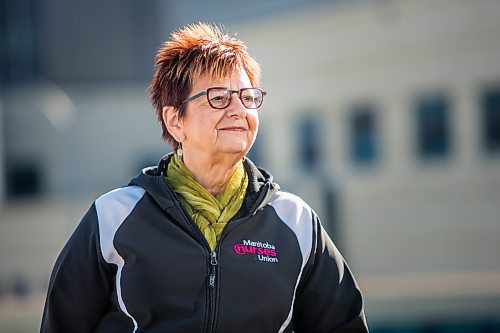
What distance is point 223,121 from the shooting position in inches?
128

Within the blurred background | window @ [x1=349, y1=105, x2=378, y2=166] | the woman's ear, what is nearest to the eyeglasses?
the woman's ear

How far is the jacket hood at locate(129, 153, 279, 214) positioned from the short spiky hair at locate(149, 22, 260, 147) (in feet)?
0.72

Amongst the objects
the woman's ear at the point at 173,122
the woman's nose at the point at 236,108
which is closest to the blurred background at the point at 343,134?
the woman's ear at the point at 173,122

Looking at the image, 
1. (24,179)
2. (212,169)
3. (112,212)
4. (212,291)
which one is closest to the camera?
(212,291)

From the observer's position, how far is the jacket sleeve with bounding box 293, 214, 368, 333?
331cm

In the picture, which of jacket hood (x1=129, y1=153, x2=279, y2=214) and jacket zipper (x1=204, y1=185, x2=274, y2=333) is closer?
jacket zipper (x1=204, y1=185, x2=274, y2=333)

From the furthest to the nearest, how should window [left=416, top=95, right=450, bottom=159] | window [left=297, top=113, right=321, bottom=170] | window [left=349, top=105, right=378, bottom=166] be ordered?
1. window [left=297, top=113, right=321, bottom=170]
2. window [left=349, top=105, right=378, bottom=166]
3. window [left=416, top=95, right=450, bottom=159]

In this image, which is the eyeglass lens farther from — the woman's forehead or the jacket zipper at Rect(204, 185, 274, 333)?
the jacket zipper at Rect(204, 185, 274, 333)

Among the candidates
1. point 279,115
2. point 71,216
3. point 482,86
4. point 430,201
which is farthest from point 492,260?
point 71,216

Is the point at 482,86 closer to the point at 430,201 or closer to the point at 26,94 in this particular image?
the point at 430,201

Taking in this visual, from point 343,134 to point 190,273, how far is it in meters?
22.6

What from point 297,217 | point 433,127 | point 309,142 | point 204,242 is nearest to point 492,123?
point 433,127

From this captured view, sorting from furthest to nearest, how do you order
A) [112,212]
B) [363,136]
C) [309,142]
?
[309,142] → [363,136] → [112,212]

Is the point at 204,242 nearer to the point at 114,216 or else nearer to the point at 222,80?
the point at 114,216
